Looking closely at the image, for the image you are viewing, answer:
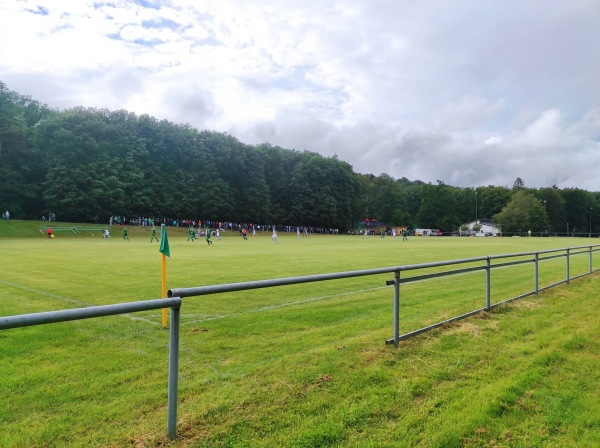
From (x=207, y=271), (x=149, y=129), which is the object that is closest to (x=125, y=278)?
(x=207, y=271)

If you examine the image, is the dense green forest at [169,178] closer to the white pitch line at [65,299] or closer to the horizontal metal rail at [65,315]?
the white pitch line at [65,299]

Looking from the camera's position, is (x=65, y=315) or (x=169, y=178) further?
(x=169, y=178)

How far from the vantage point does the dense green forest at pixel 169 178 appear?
222ft

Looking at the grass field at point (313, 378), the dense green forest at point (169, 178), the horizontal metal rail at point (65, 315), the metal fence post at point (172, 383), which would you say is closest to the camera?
the horizontal metal rail at point (65, 315)

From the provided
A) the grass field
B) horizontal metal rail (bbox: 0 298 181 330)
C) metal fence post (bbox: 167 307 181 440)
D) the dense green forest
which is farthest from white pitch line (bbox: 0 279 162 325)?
the dense green forest

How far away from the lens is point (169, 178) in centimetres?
8306

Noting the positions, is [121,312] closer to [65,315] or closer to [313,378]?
[65,315]

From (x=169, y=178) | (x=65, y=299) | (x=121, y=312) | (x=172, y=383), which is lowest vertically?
(x=65, y=299)

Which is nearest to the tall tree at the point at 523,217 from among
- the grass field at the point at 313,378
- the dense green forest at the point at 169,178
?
the dense green forest at the point at 169,178

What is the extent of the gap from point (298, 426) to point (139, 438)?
4.55 ft

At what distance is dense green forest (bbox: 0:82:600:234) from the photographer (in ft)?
222

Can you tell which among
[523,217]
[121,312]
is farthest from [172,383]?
[523,217]

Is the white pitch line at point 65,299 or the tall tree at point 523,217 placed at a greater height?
the tall tree at point 523,217

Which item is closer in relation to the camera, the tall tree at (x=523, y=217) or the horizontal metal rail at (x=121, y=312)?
the horizontal metal rail at (x=121, y=312)
